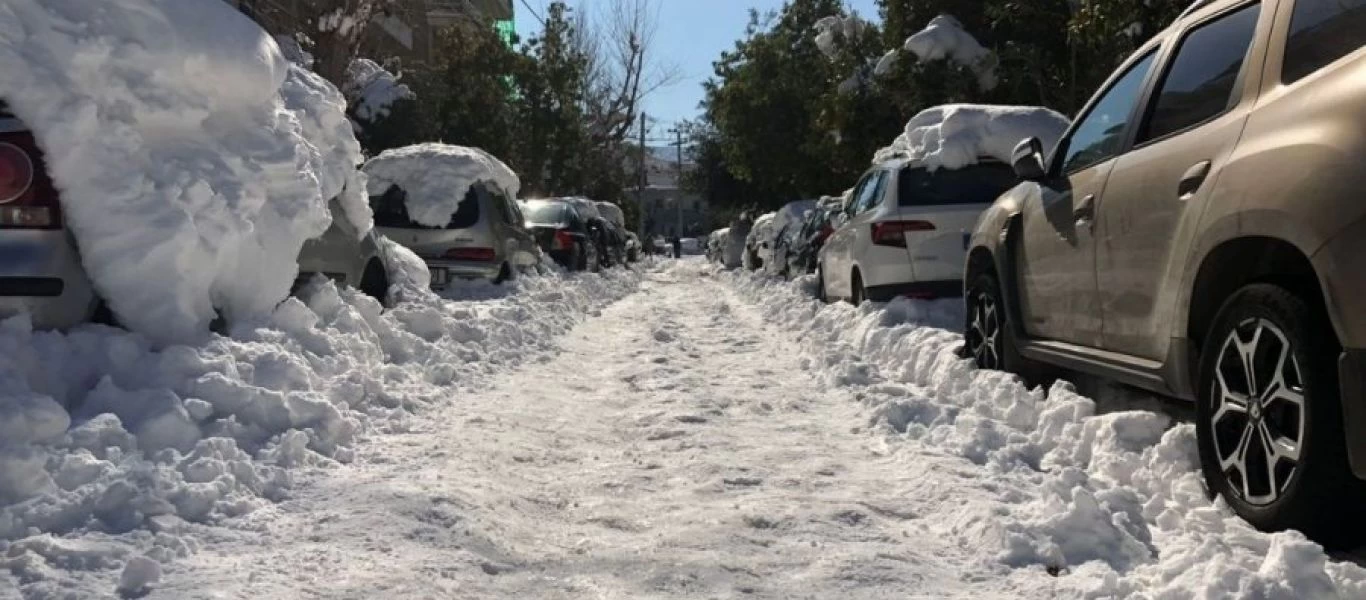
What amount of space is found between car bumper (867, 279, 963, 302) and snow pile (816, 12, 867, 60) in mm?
11828

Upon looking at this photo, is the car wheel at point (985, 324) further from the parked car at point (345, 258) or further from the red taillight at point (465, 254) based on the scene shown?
the red taillight at point (465, 254)

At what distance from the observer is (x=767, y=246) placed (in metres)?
23.1

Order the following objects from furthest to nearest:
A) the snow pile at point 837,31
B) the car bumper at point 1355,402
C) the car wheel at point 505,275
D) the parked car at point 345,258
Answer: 1. the snow pile at point 837,31
2. the car wheel at point 505,275
3. the parked car at point 345,258
4. the car bumper at point 1355,402

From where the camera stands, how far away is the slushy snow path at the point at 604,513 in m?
3.46

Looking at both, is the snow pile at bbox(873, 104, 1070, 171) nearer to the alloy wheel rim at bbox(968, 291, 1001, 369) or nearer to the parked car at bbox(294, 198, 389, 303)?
the alloy wheel rim at bbox(968, 291, 1001, 369)

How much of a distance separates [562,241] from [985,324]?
43.0 feet

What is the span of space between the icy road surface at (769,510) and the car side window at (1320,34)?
147cm

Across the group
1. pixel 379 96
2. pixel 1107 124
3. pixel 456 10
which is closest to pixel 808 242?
pixel 379 96

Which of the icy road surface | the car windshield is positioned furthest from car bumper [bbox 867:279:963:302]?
the car windshield

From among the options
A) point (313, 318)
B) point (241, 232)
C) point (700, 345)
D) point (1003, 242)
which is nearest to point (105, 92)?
point (241, 232)

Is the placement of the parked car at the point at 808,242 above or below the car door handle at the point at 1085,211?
below

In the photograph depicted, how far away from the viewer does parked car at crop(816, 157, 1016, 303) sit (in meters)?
9.30

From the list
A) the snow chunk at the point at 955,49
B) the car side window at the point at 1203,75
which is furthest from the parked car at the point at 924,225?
the snow chunk at the point at 955,49

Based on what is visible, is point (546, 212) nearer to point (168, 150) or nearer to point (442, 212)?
point (442, 212)
